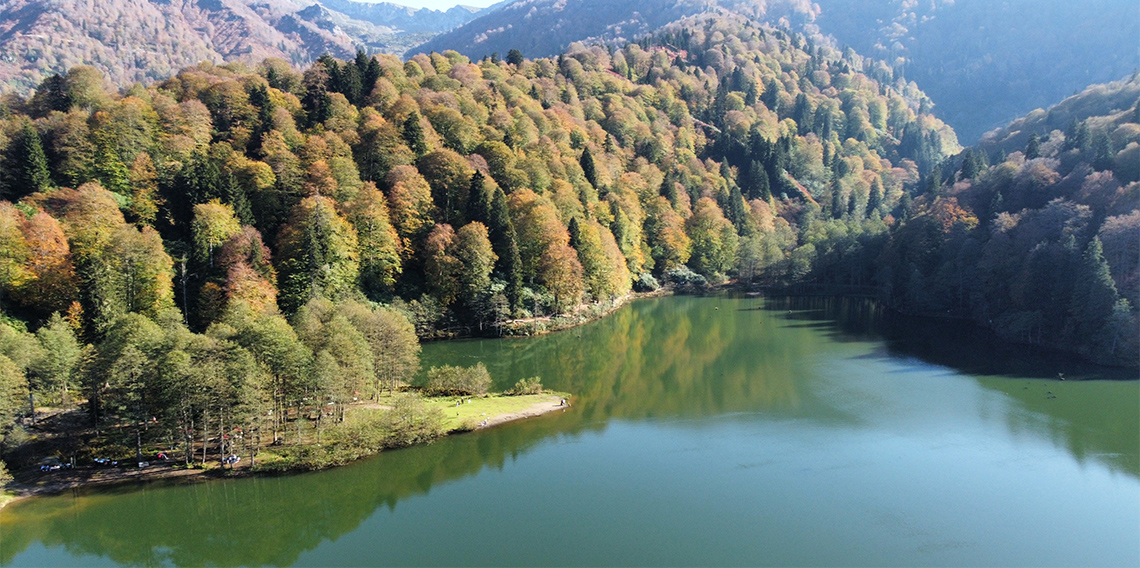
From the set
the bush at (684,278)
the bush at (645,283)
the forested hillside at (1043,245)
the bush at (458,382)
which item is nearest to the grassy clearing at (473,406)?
the bush at (458,382)

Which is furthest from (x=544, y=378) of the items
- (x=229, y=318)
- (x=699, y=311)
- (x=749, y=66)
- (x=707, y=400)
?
(x=749, y=66)

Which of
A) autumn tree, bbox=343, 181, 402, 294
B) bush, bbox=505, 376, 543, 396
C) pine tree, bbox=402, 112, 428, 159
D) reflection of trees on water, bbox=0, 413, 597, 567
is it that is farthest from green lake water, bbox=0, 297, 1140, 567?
pine tree, bbox=402, 112, 428, 159

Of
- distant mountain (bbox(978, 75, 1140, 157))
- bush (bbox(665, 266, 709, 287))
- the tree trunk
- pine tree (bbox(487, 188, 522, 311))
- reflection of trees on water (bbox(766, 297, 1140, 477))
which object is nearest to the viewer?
the tree trunk

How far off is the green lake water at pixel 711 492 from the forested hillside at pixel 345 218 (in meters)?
5.30

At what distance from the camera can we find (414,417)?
35.8m

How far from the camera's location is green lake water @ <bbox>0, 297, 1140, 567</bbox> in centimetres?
2625

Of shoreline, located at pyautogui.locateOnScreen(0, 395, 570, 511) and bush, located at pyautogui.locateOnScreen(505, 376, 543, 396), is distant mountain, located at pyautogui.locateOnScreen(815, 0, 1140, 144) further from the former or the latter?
shoreline, located at pyautogui.locateOnScreen(0, 395, 570, 511)

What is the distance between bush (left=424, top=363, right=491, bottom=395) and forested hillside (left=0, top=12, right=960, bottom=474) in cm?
179

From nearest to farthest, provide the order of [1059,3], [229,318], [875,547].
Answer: [875,547] → [229,318] → [1059,3]

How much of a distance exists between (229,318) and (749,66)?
12785 centimetres

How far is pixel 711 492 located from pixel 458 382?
A: 61.9 ft

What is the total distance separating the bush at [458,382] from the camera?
43.8 metres

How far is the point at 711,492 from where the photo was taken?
3094 centimetres

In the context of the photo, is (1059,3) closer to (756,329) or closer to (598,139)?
(598,139)
